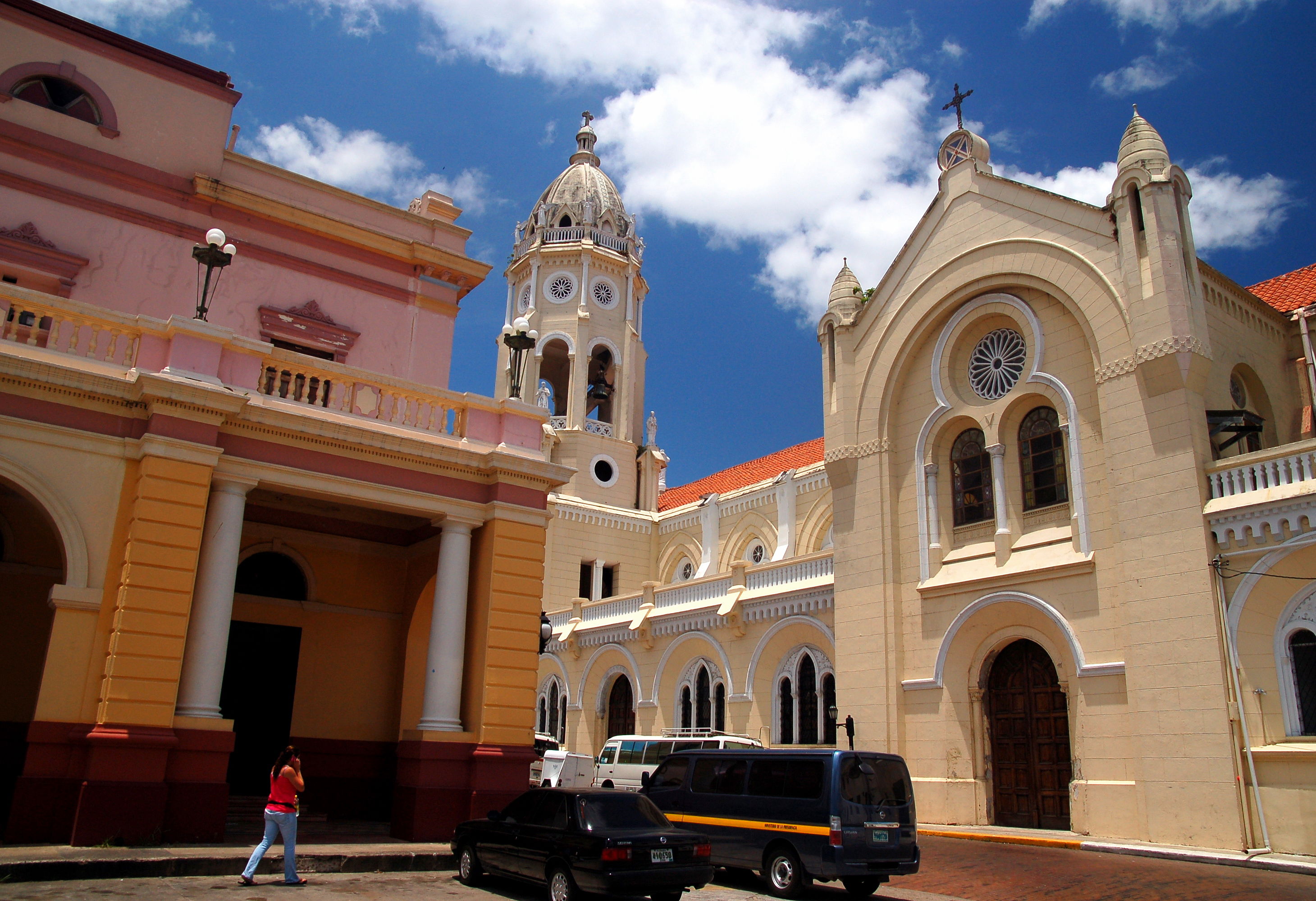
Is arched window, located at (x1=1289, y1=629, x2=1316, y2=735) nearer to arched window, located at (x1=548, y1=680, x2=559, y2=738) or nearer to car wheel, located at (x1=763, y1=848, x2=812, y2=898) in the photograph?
car wheel, located at (x1=763, y1=848, x2=812, y2=898)

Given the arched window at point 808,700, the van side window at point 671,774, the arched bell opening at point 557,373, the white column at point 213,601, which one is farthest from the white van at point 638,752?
the arched bell opening at point 557,373

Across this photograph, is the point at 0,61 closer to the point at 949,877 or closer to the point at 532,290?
the point at 949,877

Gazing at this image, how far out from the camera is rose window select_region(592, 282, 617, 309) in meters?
42.0

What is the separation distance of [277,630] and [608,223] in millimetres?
30556

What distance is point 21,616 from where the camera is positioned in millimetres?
13586

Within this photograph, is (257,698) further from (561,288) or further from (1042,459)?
(561,288)

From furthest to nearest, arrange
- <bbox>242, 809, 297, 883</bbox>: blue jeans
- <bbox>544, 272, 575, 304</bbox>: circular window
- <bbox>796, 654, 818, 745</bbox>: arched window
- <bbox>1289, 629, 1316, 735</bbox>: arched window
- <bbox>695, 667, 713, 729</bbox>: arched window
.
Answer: <bbox>544, 272, 575, 304</bbox>: circular window < <bbox>695, 667, 713, 729</bbox>: arched window < <bbox>796, 654, 818, 745</bbox>: arched window < <bbox>1289, 629, 1316, 735</bbox>: arched window < <bbox>242, 809, 297, 883</bbox>: blue jeans

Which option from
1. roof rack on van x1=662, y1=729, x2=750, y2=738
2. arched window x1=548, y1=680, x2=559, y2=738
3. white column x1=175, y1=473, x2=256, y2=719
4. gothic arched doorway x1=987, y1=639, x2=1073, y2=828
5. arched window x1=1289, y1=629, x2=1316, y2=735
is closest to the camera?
white column x1=175, y1=473, x2=256, y2=719

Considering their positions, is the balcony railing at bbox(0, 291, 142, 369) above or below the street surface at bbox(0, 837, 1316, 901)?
above

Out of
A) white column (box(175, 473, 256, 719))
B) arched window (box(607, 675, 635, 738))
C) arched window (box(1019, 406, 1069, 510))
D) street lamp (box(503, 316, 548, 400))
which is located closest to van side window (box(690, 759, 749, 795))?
white column (box(175, 473, 256, 719))

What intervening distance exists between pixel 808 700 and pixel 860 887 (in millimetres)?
12820

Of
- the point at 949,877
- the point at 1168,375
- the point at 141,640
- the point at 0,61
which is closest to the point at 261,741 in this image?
the point at 141,640

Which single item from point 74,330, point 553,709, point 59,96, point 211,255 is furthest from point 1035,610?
point 59,96

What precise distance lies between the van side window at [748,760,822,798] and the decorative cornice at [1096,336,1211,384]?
10.6 metres
